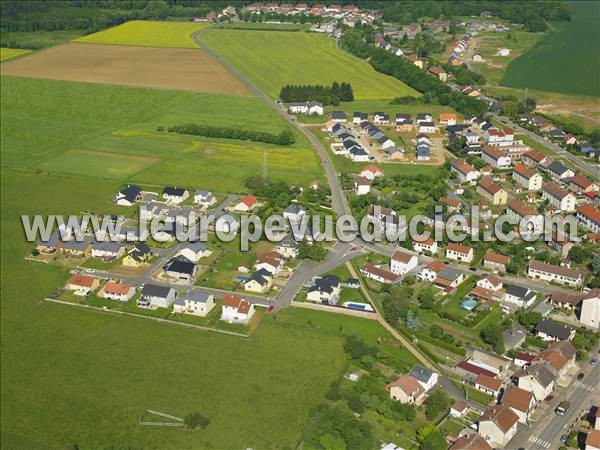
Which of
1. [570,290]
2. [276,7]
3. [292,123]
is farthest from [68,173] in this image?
[276,7]

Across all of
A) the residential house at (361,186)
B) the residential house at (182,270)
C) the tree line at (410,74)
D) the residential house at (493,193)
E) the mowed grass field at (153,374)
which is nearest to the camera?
the mowed grass field at (153,374)

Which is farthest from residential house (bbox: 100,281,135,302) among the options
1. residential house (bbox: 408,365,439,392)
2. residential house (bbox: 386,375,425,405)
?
residential house (bbox: 408,365,439,392)

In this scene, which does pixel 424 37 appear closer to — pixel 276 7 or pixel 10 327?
pixel 276 7

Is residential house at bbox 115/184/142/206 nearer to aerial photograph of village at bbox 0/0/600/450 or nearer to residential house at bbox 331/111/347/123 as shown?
aerial photograph of village at bbox 0/0/600/450

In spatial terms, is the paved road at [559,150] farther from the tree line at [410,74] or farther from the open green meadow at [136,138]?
the open green meadow at [136,138]

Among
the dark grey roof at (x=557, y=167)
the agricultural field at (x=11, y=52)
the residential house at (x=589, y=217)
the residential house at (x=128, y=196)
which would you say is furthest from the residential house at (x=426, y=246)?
the agricultural field at (x=11, y=52)

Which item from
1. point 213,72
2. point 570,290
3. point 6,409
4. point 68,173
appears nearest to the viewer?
point 6,409

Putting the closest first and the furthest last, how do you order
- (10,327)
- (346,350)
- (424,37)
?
1. (346,350)
2. (10,327)
3. (424,37)
